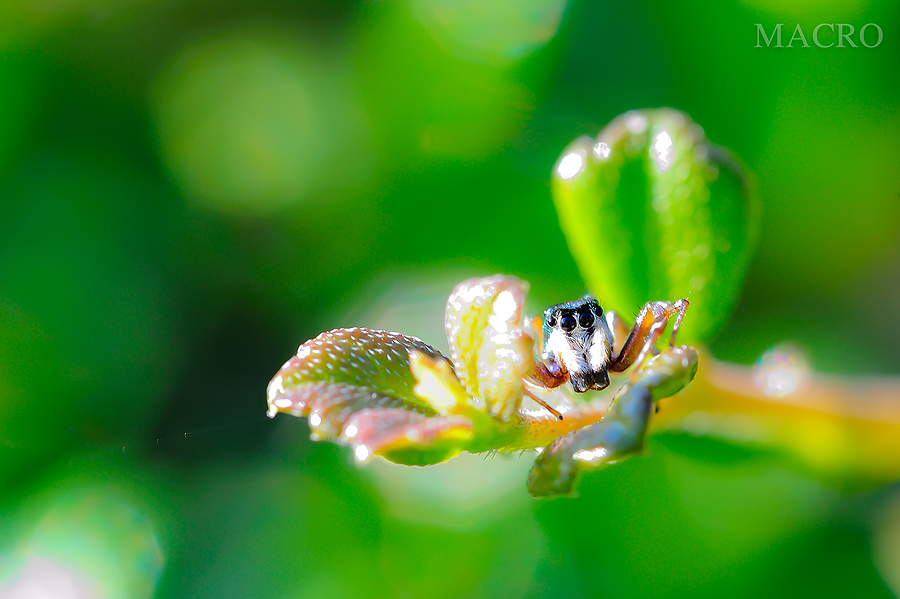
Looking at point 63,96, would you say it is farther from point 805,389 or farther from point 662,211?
point 805,389

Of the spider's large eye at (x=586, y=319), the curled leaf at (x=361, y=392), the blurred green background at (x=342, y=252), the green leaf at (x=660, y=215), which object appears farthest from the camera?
the blurred green background at (x=342, y=252)

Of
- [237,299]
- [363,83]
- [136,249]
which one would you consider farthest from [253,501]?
[363,83]

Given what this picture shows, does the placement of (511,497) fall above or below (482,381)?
below

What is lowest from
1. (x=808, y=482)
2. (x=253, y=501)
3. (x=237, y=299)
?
(x=253, y=501)

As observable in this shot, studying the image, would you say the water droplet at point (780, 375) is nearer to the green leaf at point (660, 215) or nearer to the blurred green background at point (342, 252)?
the green leaf at point (660, 215)

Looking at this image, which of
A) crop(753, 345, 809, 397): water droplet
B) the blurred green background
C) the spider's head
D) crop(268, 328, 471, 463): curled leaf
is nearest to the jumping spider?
→ the spider's head

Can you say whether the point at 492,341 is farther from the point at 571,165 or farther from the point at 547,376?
the point at 571,165

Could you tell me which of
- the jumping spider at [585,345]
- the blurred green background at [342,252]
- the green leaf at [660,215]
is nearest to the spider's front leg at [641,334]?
the jumping spider at [585,345]
